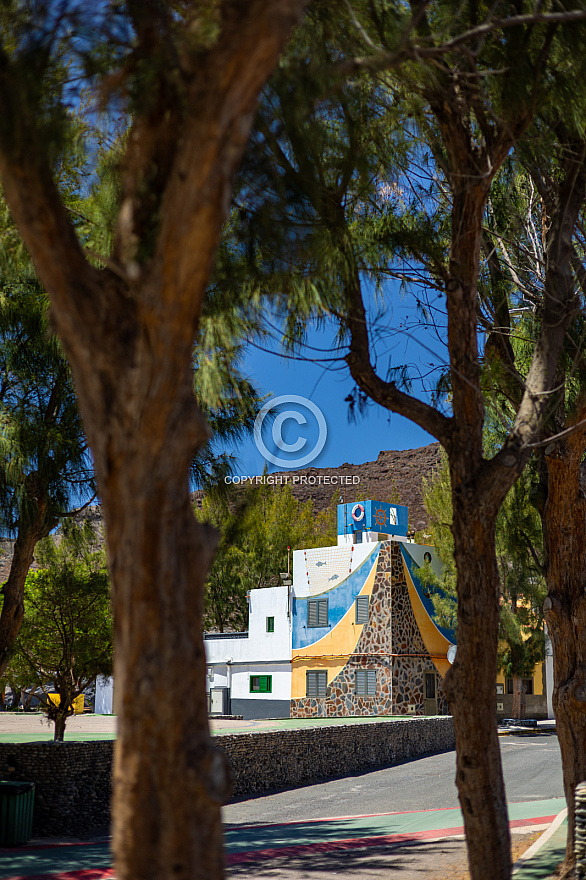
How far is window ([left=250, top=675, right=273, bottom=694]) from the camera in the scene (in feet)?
116

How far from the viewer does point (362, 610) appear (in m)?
32.5

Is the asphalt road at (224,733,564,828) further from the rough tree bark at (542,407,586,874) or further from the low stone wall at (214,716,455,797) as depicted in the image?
the rough tree bark at (542,407,586,874)

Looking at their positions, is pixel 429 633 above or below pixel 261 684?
above

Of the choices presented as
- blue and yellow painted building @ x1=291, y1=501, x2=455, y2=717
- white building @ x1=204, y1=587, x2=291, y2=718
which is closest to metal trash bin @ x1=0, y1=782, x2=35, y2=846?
blue and yellow painted building @ x1=291, y1=501, x2=455, y2=717

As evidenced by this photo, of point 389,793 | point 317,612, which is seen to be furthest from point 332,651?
point 389,793

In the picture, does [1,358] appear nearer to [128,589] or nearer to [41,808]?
[41,808]

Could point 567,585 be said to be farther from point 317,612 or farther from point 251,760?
point 317,612

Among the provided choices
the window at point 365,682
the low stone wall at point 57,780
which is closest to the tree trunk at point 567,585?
the low stone wall at point 57,780

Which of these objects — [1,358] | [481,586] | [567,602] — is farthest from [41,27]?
[1,358]

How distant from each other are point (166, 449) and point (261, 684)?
112ft

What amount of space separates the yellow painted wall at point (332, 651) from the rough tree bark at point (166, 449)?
29982 millimetres

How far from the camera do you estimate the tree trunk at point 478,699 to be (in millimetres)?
5586

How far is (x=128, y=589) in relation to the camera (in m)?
3.12

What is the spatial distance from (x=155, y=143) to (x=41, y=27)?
89 cm
